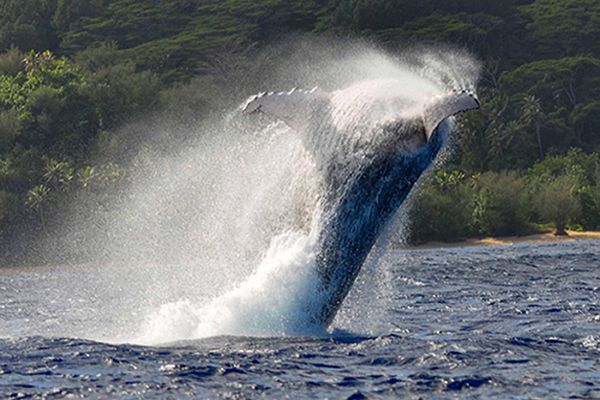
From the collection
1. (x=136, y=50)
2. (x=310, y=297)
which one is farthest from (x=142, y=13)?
(x=310, y=297)

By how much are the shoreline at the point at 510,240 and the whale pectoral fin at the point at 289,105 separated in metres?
56.9

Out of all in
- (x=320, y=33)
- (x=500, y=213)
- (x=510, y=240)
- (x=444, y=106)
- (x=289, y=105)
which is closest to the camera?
(x=444, y=106)

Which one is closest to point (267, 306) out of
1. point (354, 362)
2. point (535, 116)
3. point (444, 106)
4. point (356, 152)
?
point (354, 362)

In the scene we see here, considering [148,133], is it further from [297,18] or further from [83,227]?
[297,18]

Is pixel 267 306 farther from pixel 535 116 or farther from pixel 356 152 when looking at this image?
pixel 535 116

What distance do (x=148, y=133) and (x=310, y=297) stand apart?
7642cm

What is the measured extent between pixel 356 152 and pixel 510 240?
→ 2371 inches

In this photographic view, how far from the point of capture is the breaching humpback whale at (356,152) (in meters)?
13.6

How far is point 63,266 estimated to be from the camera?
67750 mm

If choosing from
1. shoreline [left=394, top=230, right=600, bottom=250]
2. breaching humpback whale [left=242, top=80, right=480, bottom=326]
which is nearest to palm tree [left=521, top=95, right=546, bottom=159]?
shoreline [left=394, top=230, right=600, bottom=250]

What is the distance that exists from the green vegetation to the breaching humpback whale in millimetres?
58188

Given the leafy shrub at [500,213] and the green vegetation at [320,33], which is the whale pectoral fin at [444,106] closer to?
the green vegetation at [320,33]

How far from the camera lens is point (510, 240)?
72688 millimetres

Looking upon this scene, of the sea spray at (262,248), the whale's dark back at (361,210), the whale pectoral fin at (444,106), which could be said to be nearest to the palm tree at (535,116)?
the sea spray at (262,248)
